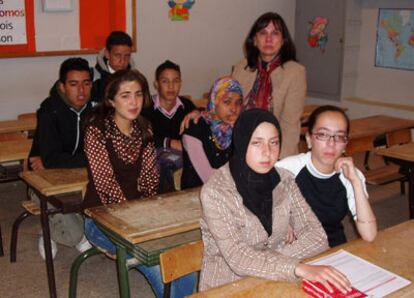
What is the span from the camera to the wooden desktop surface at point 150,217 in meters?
2.14

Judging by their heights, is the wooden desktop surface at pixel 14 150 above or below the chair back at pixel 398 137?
above

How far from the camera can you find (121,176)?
9.16ft

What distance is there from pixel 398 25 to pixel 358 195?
15.9 feet

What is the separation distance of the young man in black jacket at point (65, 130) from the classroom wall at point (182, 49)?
210 centimetres

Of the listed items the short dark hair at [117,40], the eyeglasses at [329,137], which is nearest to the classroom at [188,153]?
the eyeglasses at [329,137]

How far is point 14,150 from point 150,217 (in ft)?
5.71

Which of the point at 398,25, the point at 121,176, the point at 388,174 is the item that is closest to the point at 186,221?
the point at 121,176

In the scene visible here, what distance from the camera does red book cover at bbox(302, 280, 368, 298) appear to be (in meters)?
1.54

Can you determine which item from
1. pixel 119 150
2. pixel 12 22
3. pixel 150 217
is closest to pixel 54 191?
pixel 119 150

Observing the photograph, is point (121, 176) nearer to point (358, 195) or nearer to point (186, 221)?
point (186, 221)

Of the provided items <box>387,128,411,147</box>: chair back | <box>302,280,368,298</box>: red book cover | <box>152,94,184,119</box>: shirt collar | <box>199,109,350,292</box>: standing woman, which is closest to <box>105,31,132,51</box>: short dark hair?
<box>152,94,184,119</box>: shirt collar

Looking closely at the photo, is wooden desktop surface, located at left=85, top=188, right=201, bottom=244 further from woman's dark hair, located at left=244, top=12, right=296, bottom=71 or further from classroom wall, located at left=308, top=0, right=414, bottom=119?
classroom wall, located at left=308, top=0, right=414, bottom=119

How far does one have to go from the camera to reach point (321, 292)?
1.57 m

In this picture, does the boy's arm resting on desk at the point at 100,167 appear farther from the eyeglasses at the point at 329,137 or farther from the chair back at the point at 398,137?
the chair back at the point at 398,137
